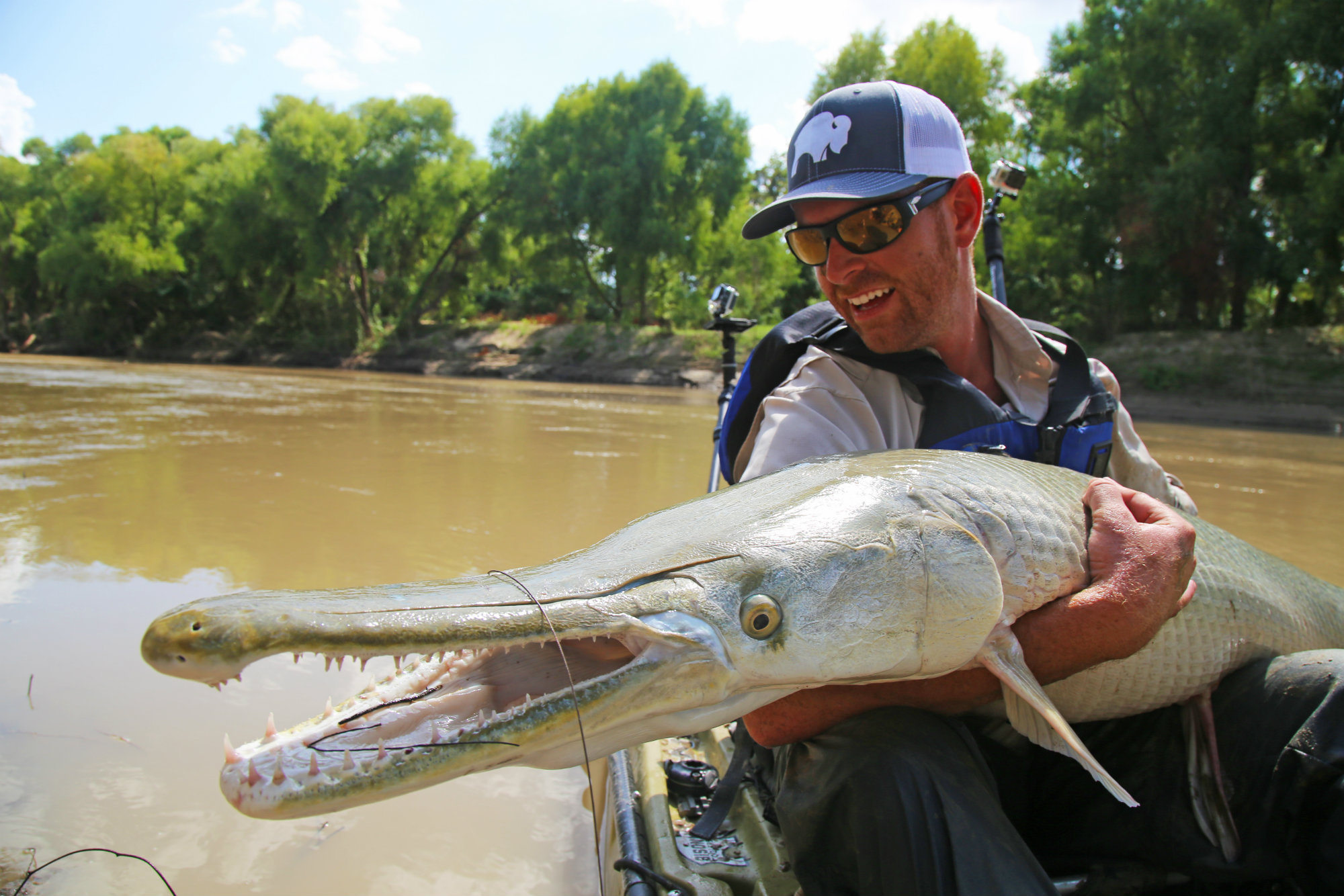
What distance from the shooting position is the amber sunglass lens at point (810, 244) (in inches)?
77.9

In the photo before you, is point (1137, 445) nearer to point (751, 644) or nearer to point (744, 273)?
point (751, 644)

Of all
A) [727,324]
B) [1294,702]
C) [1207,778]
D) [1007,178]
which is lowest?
[1207,778]

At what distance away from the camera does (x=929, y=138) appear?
192cm

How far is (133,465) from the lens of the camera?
21.0ft

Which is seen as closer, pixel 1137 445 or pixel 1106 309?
pixel 1137 445

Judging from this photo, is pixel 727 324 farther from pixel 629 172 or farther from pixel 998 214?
pixel 629 172

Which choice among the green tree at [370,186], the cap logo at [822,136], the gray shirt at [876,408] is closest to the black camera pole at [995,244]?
the gray shirt at [876,408]

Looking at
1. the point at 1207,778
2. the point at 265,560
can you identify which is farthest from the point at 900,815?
the point at 265,560

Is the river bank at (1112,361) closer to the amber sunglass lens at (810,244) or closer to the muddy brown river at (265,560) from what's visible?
the muddy brown river at (265,560)

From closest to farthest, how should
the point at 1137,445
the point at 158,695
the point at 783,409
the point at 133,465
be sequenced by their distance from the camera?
the point at 783,409 → the point at 1137,445 → the point at 158,695 → the point at 133,465

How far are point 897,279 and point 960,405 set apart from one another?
351mm

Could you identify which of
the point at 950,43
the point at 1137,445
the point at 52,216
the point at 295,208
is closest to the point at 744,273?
the point at 950,43

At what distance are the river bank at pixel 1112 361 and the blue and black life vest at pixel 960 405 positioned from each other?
17.4 m

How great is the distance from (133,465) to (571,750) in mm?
6859
